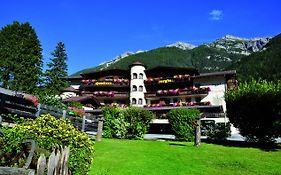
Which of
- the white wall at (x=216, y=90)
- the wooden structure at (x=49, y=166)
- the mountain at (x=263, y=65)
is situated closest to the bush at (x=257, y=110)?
the wooden structure at (x=49, y=166)

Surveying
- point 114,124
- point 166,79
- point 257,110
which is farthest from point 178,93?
point 257,110

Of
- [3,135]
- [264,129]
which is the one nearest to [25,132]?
[3,135]

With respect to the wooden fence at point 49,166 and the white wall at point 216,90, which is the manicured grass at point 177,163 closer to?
the wooden fence at point 49,166

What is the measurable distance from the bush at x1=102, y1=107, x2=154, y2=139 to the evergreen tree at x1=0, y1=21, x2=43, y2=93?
98.9ft

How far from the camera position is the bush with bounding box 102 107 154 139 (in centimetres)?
2748

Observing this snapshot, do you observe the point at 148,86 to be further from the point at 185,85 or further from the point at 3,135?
the point at 3,135

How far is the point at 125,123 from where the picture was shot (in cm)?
2764

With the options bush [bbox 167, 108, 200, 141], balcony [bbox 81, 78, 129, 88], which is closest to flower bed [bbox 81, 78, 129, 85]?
balcony [bbox 81, 78, 129, 88]

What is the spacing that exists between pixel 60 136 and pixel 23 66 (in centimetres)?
5035

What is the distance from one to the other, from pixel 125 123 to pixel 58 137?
1894 cm

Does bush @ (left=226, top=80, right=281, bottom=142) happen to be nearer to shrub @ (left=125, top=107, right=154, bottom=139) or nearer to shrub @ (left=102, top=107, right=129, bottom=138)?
shrub @ (left=125, top=107, right=154, bottom=139)

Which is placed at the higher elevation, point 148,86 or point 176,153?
point 148,86

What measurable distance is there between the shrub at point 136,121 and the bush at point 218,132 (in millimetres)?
6231

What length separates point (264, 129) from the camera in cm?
2562
